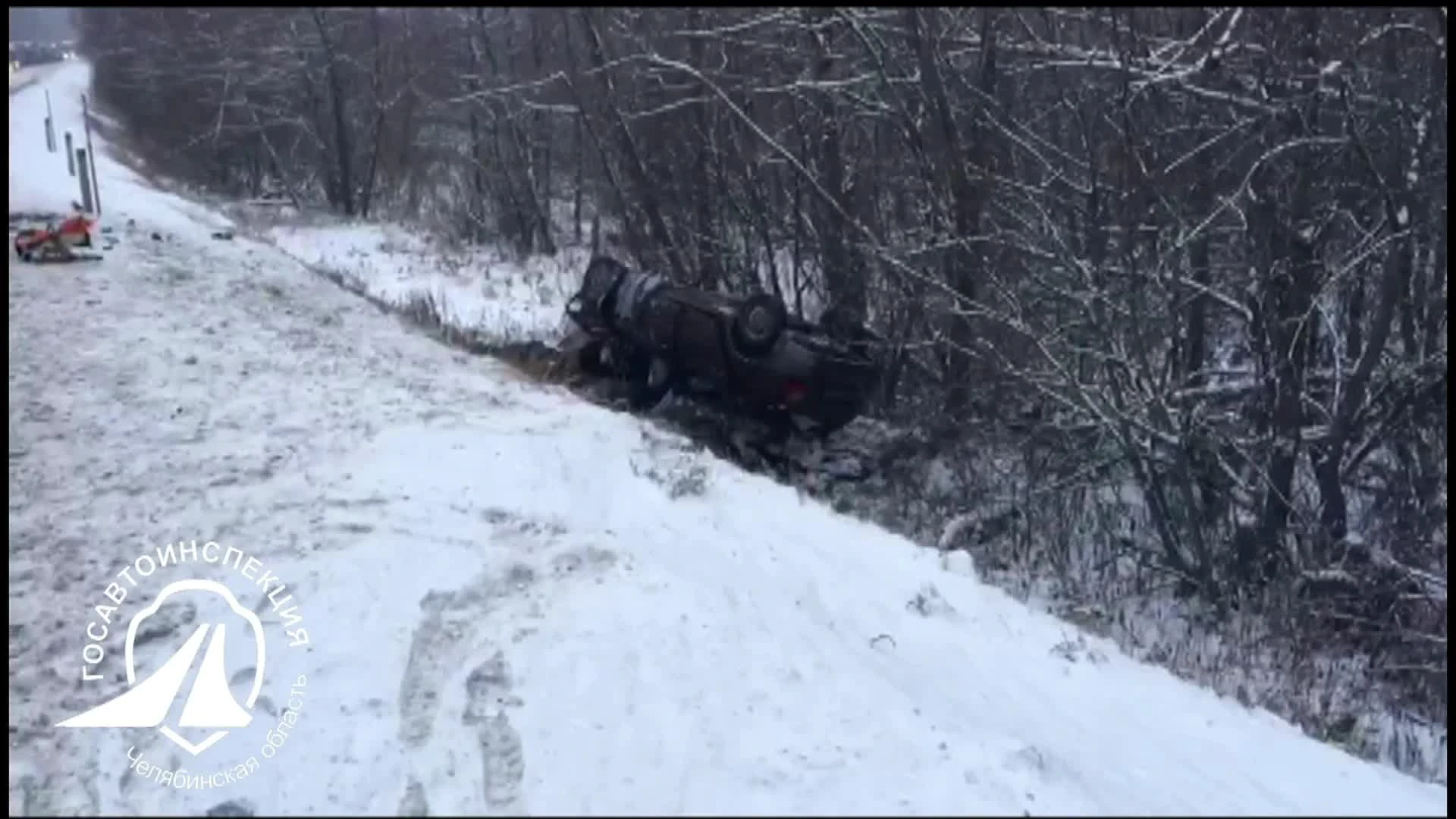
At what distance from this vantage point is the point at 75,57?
8350 cm

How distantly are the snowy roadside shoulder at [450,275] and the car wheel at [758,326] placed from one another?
11.8ft

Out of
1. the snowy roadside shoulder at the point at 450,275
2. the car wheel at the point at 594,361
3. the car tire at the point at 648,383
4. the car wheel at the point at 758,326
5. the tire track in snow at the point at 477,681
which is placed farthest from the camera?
the snowy roadside shoulder at the point at 450,275

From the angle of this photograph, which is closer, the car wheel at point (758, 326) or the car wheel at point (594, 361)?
the car wheel at point (758, 326)

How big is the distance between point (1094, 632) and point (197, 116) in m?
31.9

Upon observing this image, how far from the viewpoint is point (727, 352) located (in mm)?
11828

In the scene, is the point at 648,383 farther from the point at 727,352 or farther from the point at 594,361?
the point at 727,352

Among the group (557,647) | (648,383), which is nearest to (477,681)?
(557,647)

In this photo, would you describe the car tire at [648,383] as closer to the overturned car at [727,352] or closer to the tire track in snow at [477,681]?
the overturned car at [727,352]

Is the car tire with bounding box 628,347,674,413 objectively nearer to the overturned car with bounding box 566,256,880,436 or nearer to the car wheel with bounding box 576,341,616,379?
the overturned car with bounding box 566,256,880,436

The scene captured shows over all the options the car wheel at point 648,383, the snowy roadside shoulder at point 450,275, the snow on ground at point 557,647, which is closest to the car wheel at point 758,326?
the car wheel at point 648,383

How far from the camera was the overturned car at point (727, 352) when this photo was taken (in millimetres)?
11766

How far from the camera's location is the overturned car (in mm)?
11766

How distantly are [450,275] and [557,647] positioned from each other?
15.9m

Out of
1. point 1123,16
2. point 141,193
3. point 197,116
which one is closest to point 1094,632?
point 1123,16
